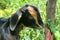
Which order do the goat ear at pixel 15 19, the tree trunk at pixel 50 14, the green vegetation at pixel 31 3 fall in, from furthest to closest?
the green vegetation at pixel 31 3 → the tree trunk at pixel 50 14 → the goat ear at pixel 15 19

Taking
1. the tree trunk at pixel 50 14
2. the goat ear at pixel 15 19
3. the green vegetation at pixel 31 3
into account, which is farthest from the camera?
the green vegetation at pixel 31 3

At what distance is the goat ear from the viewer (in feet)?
7.20

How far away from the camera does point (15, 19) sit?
2.23 m

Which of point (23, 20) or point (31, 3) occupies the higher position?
point (23, 20)

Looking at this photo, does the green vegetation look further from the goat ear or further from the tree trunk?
the goat ear

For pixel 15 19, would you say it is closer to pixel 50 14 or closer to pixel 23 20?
pixel 23 20

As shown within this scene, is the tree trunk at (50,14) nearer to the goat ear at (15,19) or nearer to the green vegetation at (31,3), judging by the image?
the green vegetation at (31,3)

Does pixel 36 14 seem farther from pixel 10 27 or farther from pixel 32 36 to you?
pixel 32 36

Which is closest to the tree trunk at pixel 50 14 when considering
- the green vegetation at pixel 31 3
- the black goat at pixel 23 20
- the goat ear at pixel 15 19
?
the green vegetation at pixel 31 3

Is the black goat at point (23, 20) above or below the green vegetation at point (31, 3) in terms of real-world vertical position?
above

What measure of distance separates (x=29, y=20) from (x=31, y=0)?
2.49 meters

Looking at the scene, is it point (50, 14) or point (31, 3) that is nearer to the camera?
point (50, 14)

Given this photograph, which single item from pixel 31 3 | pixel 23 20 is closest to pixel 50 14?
pixel 23 20

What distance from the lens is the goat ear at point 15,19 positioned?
2195 mm
